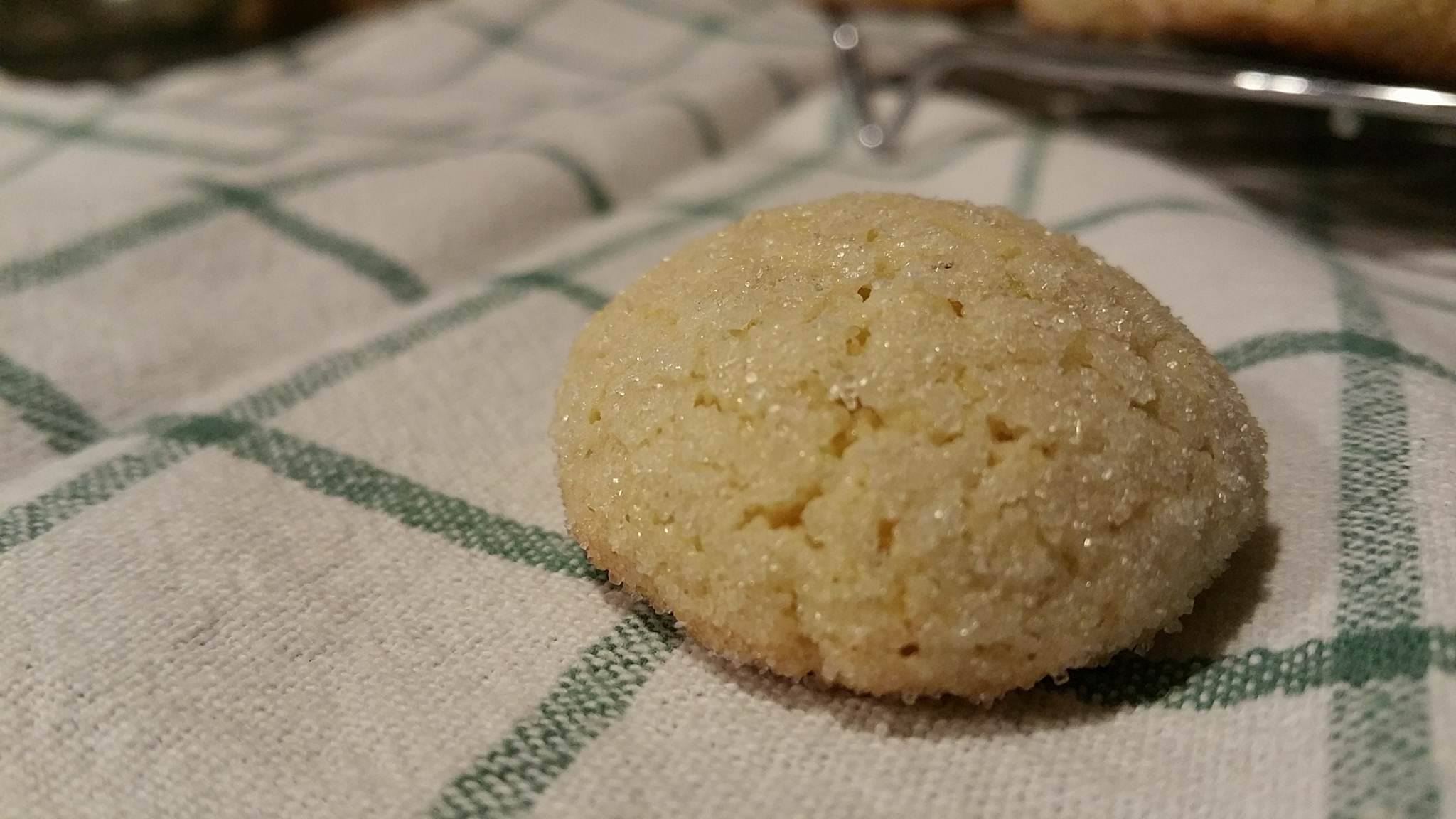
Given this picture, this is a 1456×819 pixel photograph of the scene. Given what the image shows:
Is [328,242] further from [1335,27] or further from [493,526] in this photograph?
[1335,27]

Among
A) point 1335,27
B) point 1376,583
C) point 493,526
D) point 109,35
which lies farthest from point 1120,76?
point 109,35

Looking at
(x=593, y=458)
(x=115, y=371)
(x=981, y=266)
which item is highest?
(x=981, y=266)

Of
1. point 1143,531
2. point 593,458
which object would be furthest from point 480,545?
point 1143,531

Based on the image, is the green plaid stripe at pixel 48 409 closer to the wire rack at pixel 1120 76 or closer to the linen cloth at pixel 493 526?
the linen cloth at pixel 493 526

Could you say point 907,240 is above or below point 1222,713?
above

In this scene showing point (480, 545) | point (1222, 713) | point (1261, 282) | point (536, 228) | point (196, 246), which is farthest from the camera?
point (536, 228)

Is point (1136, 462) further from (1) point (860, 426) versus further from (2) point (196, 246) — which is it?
(2) point (196, 246)

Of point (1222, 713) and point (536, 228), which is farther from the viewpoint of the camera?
point (536, 228)
